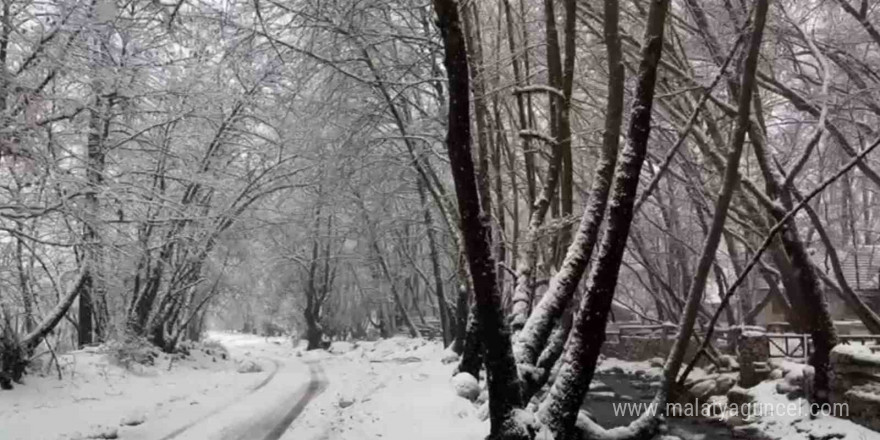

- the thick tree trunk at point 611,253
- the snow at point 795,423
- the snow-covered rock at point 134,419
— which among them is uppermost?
the thick tree trunk at point 611,253

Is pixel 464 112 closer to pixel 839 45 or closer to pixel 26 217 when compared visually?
pixel 26 217

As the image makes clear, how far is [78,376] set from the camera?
1369 centimetres

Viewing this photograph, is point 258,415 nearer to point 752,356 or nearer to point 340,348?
point 752,356

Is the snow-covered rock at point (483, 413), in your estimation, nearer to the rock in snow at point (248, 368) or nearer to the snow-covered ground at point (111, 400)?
the snow-covered ground at point (111, 400)

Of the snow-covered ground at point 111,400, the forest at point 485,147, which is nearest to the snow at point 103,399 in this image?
the snow-covered ground at point 111,400

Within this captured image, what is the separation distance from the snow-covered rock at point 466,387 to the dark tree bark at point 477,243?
491 centimetres

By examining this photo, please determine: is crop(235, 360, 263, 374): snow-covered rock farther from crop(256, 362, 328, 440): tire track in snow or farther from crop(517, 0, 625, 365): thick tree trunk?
crop(517, 0, 625, 365): thick tree trunk

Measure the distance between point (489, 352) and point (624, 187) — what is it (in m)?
1.73

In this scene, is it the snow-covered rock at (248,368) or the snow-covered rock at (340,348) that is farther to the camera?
the snow-covered rock at (340,348)

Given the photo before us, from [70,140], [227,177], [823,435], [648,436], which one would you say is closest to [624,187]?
[648,436]

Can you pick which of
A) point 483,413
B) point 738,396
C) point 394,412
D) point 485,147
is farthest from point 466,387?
point 738,396

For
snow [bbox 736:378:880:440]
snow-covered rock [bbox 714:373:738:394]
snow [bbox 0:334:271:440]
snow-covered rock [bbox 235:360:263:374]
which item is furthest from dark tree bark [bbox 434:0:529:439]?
snow-covered rock [bbox 235:360:263:374]

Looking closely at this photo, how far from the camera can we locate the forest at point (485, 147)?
18.9 ft

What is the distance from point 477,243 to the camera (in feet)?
16.6
